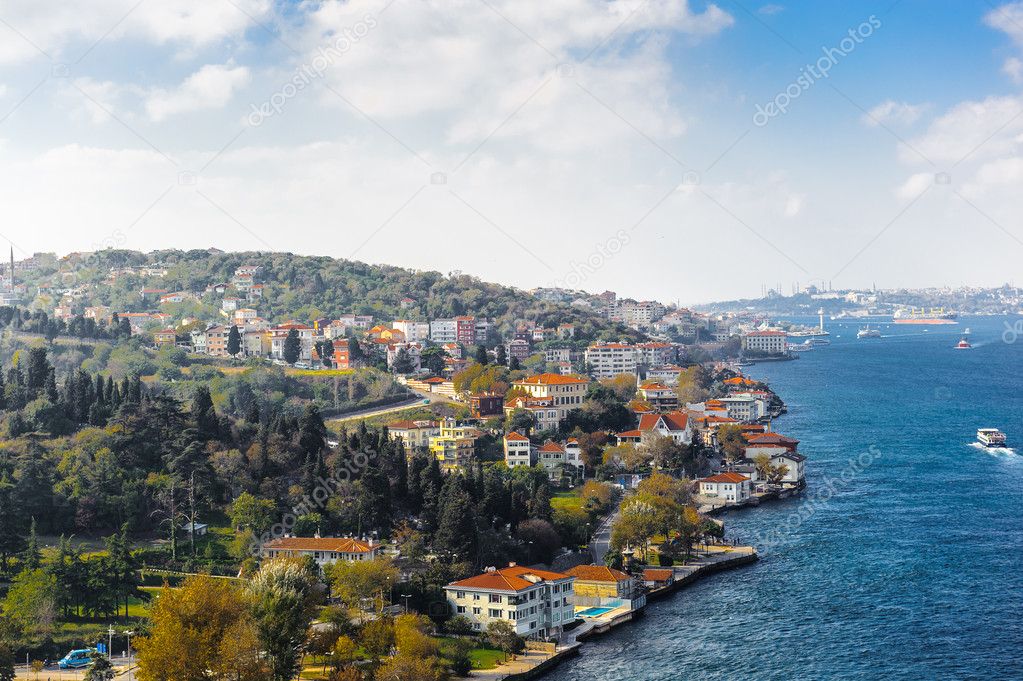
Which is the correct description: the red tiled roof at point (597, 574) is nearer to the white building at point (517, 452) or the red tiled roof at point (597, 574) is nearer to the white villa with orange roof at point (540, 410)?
the white building at point (517, 452)

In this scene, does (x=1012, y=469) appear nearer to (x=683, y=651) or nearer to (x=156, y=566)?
(x=683, y=651)

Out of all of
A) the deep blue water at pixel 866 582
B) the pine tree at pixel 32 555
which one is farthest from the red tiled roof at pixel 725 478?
the pine tree at pixel 32 555

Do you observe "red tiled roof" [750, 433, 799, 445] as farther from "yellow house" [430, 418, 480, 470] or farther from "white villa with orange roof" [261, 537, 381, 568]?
"white villa with orange roof" [261, 537, 381, 568]

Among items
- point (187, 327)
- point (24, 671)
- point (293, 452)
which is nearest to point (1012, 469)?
point (293, 452)

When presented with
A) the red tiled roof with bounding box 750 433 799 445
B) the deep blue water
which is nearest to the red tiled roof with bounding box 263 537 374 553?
the deep blue water

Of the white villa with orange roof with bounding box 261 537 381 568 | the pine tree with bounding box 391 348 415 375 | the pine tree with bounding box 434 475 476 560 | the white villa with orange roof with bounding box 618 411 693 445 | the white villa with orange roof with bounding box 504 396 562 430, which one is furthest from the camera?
the pine tree with bounding box 391 348 415 375

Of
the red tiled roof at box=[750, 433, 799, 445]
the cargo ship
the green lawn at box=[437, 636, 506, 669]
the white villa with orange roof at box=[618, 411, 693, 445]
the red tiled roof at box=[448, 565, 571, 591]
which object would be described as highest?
the cargo ship
